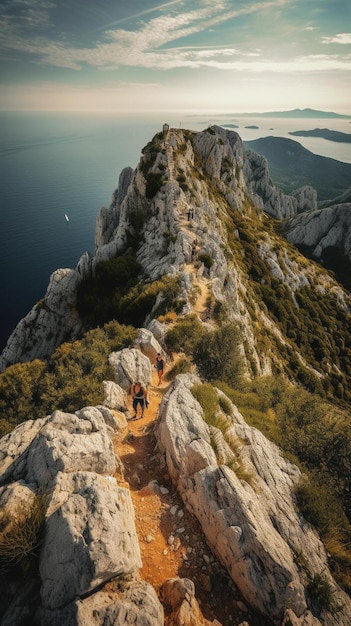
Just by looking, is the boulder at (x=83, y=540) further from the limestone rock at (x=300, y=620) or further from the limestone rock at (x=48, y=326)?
the limestone rock at (x=48, y=326)

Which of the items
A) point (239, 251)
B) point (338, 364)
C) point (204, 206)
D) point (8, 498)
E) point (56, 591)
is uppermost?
point (204, 206)

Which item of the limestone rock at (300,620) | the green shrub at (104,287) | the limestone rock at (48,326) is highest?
the limestone rock at (300,620)

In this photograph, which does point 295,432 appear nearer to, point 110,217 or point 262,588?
point 262,588

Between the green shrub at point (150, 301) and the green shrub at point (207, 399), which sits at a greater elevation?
the green shrub at point (207, 399)

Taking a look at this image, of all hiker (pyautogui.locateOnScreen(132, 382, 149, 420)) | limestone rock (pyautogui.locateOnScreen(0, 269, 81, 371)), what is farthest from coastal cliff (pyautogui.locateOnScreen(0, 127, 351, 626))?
limestone rock (pyautogui.locateOnScreen(0, 269, 81, 371))

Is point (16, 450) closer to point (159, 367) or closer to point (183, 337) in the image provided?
point (159, 367)

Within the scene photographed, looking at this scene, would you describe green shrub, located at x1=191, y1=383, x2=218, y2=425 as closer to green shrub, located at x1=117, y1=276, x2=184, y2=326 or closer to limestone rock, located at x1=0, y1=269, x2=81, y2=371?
green shrub, located at x1=117, y1=276, x2=184, y2=326

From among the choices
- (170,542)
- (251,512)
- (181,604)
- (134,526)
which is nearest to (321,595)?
(251,512)

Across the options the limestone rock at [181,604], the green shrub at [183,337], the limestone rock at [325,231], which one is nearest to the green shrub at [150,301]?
the green shrub at [183,337]

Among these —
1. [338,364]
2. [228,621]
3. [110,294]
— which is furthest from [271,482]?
[338,364]
